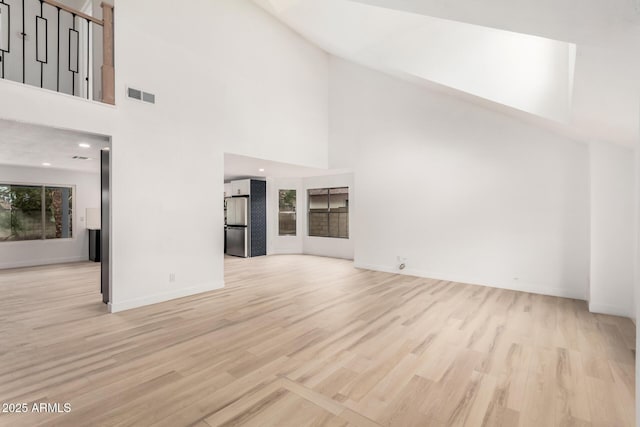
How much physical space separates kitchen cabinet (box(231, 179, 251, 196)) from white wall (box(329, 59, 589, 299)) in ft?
9.08

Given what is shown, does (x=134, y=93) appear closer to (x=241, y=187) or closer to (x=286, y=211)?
(x=241, y=187)

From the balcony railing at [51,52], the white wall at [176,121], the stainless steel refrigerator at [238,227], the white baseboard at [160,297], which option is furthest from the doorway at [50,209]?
the stainless steel refrigerator at [238,227]

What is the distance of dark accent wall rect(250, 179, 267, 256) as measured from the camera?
8.57 meters

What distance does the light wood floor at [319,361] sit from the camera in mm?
1938

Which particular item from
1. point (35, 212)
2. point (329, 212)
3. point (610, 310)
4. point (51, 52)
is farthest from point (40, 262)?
point (610, 310)

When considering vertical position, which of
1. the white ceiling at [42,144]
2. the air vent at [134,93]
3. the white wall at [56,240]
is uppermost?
the air vent at [134,93]

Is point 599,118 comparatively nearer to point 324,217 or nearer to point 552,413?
point 552,413

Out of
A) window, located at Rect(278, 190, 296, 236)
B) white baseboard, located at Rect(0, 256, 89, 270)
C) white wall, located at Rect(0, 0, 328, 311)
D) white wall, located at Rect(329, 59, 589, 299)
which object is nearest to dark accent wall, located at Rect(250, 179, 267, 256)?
window, located at Rect(278, 190, 296, 236)

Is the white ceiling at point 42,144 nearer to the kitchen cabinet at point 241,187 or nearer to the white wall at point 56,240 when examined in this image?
the white wall at point 56,240

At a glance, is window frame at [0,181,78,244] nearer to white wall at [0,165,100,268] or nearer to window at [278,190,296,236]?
white wall at [0,165,100,268]

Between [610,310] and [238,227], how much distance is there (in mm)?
8020

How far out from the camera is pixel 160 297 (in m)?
4.24

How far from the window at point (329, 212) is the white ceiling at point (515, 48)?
402 centimetres

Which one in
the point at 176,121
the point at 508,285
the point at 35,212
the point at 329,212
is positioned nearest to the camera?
the point at 176,121
